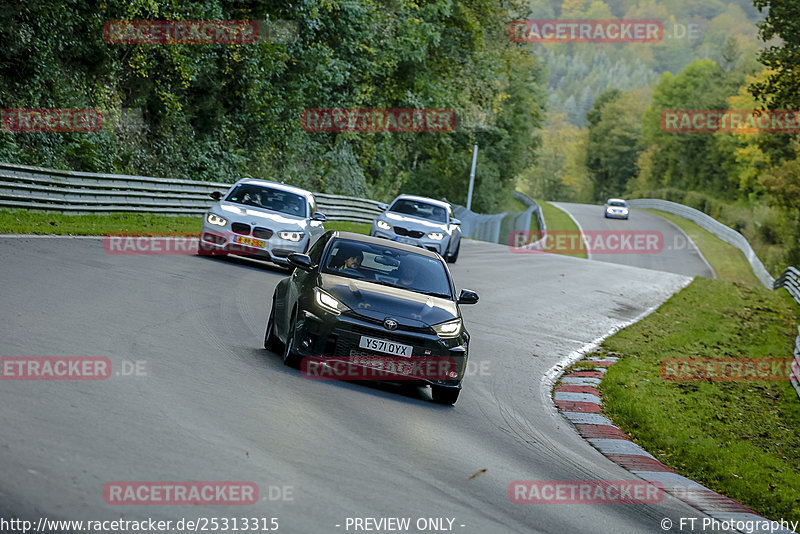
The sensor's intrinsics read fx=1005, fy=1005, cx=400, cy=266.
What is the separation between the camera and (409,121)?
47094 millimetres

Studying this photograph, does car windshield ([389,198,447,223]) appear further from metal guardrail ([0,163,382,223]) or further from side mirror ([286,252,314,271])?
side mirror ([286,252,314,271])

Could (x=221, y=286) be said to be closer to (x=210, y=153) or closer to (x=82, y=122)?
(x=82, y=122)

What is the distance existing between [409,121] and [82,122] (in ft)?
72.9

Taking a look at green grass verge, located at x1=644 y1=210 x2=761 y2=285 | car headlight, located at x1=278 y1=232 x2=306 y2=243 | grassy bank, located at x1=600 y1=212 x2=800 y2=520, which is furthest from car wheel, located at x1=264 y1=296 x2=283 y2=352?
green grass verge, located at x1=644 y1=210 x2=761 y2=285

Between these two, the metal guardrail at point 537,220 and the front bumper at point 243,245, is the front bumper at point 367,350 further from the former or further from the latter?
the metal guardrail at point 537,220

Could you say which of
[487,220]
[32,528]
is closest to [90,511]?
[32,528]

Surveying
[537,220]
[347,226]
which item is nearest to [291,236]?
[347,226]

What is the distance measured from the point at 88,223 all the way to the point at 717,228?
187 ft

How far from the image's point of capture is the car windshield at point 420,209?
2783cm

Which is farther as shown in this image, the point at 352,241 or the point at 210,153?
the point at 210,153

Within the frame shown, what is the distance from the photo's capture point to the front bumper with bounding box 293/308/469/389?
9414mm

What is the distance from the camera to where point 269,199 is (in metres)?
20.3

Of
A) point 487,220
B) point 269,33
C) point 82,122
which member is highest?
point 269,33

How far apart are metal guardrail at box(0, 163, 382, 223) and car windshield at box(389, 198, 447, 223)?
564 cm
